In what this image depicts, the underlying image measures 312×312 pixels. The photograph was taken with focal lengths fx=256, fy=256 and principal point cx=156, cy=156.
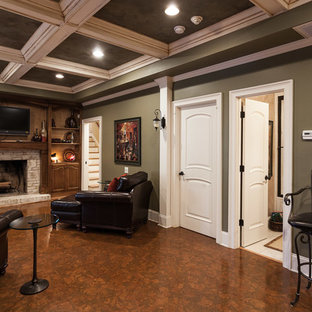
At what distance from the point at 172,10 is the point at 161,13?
0.48 ft

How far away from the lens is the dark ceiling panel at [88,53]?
11.5ft

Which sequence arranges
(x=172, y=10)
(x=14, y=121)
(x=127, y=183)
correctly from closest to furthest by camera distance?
(x=172, y=10), (x=127, y=183), (x=14, y=121)

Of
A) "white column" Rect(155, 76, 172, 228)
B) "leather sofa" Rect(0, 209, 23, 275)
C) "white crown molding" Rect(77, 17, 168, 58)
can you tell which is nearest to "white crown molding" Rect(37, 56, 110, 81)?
"white column" Rect(155, 76, 172, 228)

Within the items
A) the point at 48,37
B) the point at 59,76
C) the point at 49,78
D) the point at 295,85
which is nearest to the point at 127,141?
the point at 59,76

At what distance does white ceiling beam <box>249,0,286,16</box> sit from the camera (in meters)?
2.27

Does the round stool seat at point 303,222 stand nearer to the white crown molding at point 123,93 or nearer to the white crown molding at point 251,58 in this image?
the white crown molding at point 251,58

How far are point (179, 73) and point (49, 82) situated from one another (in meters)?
3.21

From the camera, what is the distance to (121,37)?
310cm

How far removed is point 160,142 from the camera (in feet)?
14.3

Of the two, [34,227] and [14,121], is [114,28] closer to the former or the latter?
[34,227]

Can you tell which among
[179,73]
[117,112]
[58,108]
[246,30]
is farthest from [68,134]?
[246,30]

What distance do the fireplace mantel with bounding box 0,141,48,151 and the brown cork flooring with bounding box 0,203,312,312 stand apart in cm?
271

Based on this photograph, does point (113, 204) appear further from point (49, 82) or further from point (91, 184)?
point (91, 184)

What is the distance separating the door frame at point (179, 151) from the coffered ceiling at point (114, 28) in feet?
2.45
